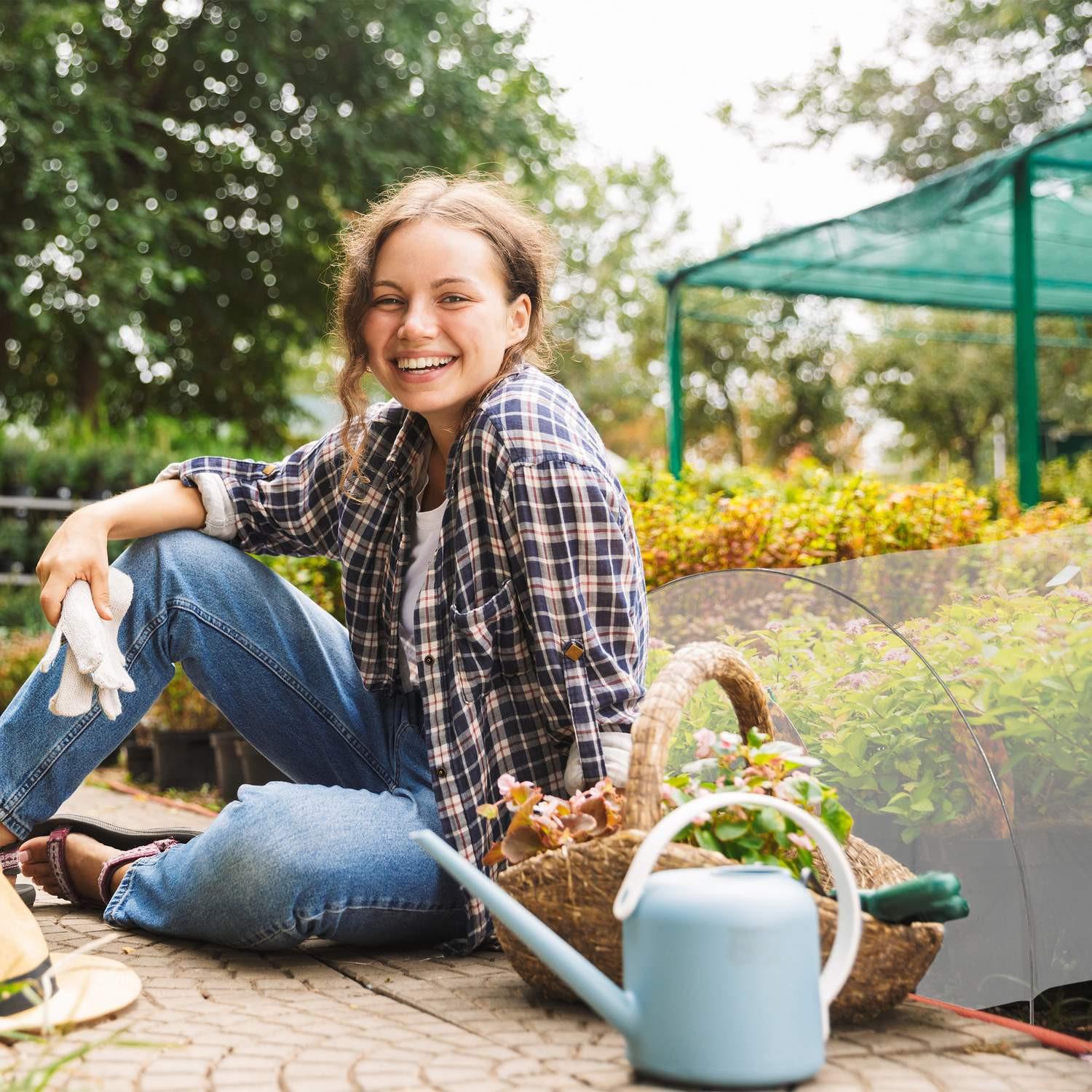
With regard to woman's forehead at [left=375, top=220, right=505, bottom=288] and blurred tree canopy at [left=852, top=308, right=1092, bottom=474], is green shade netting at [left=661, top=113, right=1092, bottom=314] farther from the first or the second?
blurred tree canopy at [left=852, top=308, right=1092, bottom=474]

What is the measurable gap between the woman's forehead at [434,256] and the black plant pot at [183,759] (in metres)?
3.03

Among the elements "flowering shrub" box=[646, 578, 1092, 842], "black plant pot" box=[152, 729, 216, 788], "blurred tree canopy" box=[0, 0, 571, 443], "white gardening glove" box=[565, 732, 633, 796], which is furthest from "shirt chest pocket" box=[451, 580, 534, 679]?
"blurred tree canopy" box=[0, 0, 571, 443]

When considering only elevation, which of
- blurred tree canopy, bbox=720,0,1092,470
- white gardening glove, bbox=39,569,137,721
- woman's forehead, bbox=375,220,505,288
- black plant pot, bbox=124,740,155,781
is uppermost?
blurred tree canopy, bbox=720,0,1092,470

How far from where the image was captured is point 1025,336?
6828 millimetres

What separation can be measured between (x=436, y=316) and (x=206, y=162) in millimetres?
10965

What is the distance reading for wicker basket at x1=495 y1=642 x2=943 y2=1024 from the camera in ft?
5.28

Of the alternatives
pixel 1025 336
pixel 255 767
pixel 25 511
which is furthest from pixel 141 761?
pixel 1025 336

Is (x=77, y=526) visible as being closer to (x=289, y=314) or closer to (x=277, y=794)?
(x=277, y=794)

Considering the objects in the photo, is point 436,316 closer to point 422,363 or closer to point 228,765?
point 422,363

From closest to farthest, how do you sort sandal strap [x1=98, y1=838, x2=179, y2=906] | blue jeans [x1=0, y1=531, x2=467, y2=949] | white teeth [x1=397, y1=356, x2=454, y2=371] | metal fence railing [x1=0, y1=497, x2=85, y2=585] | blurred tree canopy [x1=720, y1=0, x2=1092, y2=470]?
blue jeans [x1=0, y1=531, x2=467, y2=949] → white teeth [x1=397, y1=356, x2=454, y2=371] → sandal strap [x1=98, y1=838, x2=179, y2=906] → metal fence railing [x1=0, y1=497, x2=85, y2=585] → blurred tree canopy [x1=720, y1=0, x2=1092, y2=470]

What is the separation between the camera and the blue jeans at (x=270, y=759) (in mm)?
2070

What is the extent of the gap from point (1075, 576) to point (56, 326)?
1131 centimetres

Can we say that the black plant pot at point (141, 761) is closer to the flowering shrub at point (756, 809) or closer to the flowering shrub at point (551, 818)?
the flowering shrub at point (551, 818)

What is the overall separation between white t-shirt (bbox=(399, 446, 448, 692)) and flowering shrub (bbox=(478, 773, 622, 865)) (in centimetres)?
48
